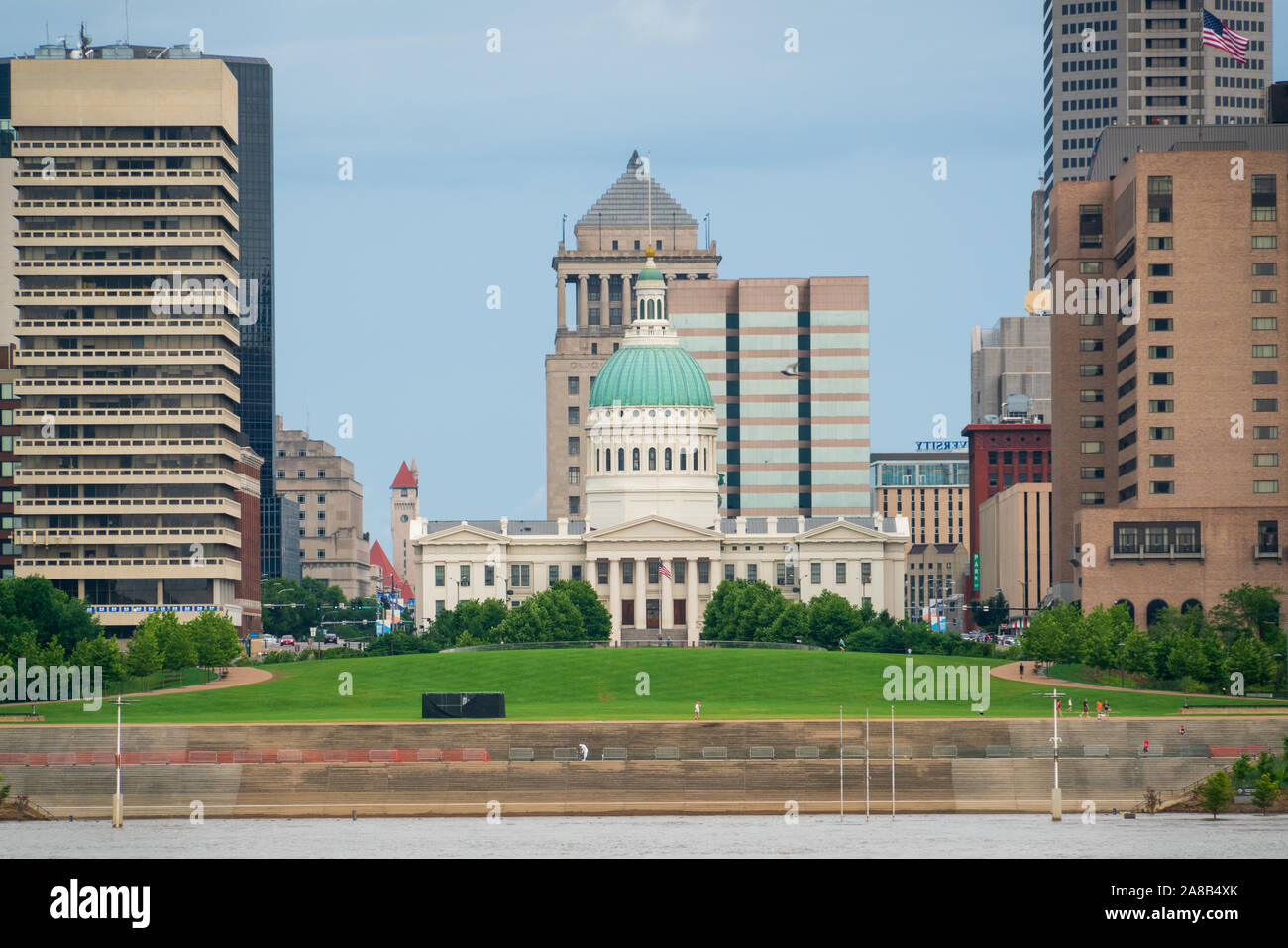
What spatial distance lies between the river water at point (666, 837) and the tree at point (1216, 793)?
2.59ft

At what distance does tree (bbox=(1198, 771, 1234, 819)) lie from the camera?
100 metres

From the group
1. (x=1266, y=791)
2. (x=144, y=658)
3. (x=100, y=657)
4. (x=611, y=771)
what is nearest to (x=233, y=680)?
(x=144, y=658)

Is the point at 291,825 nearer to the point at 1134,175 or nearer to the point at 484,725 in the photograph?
the point at 484,725

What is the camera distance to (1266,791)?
3949 inches

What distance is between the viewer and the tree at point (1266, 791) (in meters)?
100

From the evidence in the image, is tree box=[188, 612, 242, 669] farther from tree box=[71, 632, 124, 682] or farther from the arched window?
the arched window

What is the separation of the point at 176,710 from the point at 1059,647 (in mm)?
65657

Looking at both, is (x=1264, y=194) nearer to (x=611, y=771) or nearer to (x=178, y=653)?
(x=178, y=653)

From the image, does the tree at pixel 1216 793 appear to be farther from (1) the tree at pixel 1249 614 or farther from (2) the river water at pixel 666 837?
(1) the tree at pixel 1249 614

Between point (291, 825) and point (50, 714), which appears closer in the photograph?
point (291, 825)

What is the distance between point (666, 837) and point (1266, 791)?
30292 millimetres

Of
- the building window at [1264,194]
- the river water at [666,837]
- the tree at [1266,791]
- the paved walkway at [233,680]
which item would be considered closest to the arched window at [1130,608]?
the building window at [1264,194]
